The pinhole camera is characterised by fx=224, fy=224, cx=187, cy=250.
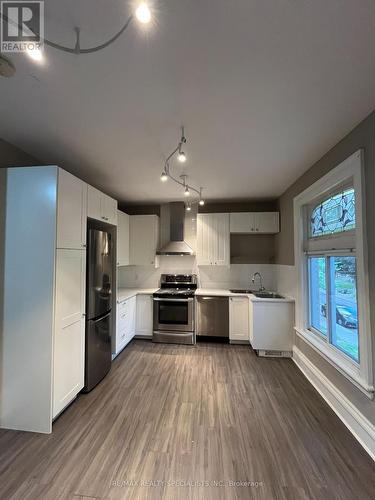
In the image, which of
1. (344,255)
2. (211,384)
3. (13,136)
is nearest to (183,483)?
(211,384)

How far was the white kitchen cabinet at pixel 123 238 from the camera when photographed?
12.6 feet

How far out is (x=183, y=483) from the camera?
149cm

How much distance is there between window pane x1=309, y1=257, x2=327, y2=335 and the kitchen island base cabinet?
0.36 metres

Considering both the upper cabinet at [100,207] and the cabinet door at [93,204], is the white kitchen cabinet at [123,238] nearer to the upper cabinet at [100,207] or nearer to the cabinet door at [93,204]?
the upper cabinet at [100,207]

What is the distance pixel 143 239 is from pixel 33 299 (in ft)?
8.32

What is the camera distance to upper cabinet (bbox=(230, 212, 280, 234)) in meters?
4.21

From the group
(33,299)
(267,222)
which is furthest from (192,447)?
(267,222)

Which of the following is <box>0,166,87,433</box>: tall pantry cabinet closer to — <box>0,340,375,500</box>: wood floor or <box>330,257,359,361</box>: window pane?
<box>0,340,375,500</box>: wood floor

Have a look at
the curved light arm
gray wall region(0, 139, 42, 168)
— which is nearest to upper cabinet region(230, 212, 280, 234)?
gray wall region(0, 139, 42, 168)

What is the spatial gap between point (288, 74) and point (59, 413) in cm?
327

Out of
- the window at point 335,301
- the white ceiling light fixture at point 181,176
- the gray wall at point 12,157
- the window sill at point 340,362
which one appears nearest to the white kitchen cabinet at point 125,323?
the white ceiling light fixture at point 181,176

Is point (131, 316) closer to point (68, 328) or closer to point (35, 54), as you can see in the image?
point (68, 328)

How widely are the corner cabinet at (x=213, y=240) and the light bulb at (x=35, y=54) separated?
10.9 feet

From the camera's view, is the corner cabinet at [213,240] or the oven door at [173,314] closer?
the oven door at [173,314]
